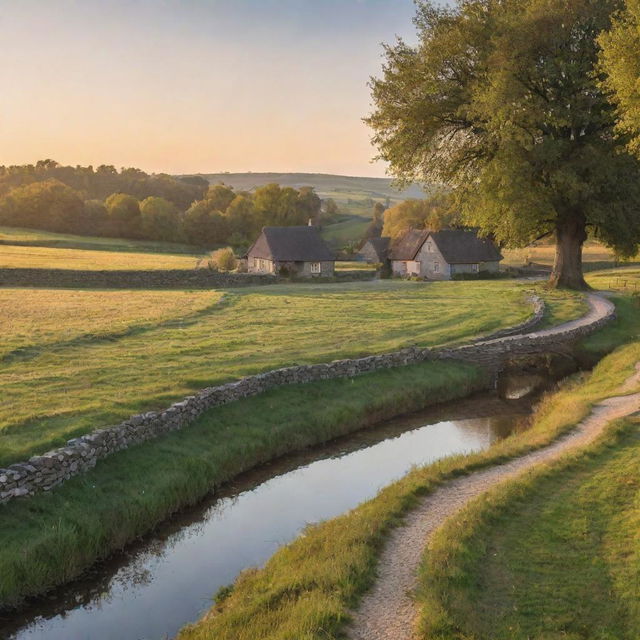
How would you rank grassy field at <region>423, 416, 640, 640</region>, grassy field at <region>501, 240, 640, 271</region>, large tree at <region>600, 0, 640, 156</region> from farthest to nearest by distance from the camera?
grassy field at <region>501, 240, 640, 271</region>, large tree at <region>600, 0, 640, 156</region>, grassy field at <region>423, 416, 640, 640</region>

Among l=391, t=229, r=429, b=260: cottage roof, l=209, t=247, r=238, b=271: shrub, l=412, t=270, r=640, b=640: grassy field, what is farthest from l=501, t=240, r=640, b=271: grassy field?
l=412, t=270, r=640, b=640: grassy field

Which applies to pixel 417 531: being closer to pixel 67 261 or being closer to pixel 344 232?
pixel 67 261

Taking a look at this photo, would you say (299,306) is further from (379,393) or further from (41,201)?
(41,201)

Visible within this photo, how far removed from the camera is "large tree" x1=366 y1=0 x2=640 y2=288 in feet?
119

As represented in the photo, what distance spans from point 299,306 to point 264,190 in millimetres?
72747

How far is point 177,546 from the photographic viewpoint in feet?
45.5

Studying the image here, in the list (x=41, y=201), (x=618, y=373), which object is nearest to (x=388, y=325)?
(x=618, y=373)

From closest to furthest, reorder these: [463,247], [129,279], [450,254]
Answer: [129,279]
[450,254]
[463,247]

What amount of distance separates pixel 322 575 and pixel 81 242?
88.9 meters

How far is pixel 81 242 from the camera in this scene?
92.0 metres

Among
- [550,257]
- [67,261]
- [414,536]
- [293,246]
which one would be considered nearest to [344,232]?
[550,257]

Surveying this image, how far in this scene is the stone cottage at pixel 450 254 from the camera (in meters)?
69.3

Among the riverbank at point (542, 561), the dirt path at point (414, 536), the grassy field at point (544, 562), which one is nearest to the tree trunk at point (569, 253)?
the dirt path at point (414, 536)

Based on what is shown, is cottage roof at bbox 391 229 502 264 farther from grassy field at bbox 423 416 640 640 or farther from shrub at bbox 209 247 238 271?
grassy field at bbox 423 416 640 640
